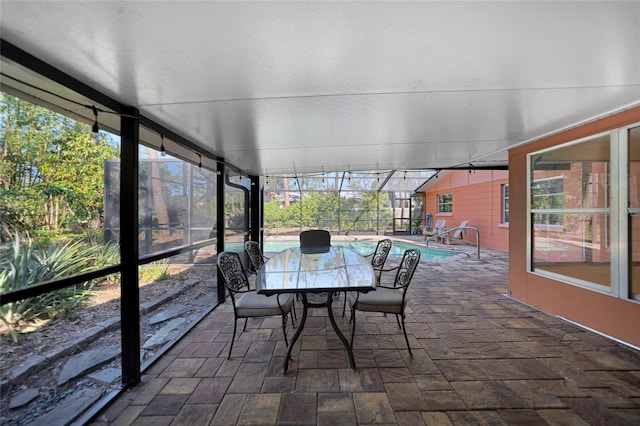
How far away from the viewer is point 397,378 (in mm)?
1866

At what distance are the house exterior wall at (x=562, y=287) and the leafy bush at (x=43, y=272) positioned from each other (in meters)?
4.19

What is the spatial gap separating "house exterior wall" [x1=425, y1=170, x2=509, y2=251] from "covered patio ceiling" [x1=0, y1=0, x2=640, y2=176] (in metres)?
6.17

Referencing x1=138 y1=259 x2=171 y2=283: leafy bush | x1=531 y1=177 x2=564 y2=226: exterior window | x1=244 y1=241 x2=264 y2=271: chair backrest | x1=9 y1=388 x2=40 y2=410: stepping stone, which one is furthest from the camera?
x1=138 y1=259 x2=171 y2=283: leafy bush

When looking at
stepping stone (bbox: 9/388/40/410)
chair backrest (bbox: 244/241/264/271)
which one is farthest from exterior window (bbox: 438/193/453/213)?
stepping stone (bbox: 9/388/40/410)

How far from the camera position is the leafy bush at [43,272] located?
5.87ft

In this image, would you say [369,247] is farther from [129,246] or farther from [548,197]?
[129,246]

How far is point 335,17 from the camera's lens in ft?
3.52

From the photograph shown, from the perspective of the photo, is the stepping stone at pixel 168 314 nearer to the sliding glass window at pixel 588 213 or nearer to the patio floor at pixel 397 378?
the patio floor at pixel 397 378

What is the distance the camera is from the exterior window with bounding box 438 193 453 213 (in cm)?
1088

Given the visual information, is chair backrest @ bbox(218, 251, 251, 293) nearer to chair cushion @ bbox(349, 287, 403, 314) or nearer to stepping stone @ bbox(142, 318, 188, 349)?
stepping stone @ bbox(142, 318, 188, 349)

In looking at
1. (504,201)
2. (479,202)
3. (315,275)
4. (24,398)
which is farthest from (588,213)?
(479,202)

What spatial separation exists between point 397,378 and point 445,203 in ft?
34.7

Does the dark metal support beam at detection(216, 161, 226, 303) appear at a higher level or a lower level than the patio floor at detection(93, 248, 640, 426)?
higher

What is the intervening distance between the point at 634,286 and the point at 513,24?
2617 millimetres
